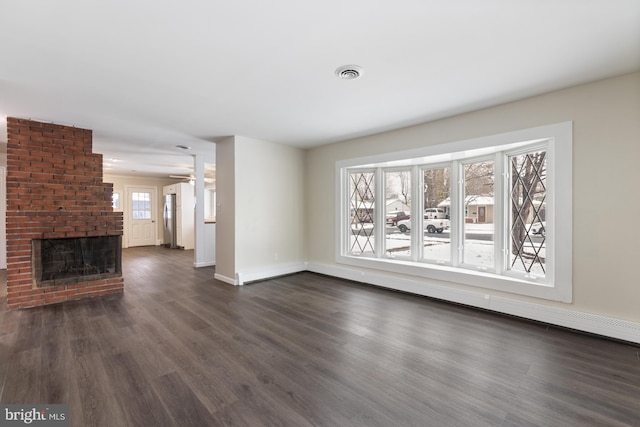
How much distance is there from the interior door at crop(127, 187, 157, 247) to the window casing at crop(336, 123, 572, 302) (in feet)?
25.7

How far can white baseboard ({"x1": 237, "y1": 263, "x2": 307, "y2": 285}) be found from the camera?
4.81 meters

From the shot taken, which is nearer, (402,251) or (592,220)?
(592,220)

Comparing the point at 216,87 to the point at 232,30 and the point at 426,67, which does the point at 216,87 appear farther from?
the point at 426,67

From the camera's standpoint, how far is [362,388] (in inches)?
78.2

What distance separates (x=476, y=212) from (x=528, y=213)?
0.62m

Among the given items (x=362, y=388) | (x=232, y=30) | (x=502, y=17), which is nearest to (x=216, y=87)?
(x=232, y=30)

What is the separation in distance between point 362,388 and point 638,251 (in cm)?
282

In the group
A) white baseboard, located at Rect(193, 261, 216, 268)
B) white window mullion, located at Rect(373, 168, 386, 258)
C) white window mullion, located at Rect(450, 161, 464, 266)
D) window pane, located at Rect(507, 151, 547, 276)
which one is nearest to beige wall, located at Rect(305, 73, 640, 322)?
window pane, located at Rect(507, 151, 547, 276)

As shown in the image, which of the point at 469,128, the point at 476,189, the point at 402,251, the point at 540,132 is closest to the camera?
the point at 540,132

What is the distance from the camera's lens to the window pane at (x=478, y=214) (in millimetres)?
3816

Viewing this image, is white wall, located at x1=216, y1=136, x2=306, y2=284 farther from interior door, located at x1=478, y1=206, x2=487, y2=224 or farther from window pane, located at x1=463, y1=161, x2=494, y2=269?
interior door, located at x1=478, y1=206, x2=487, y2=224

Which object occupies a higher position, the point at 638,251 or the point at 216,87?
the point at 216,87
